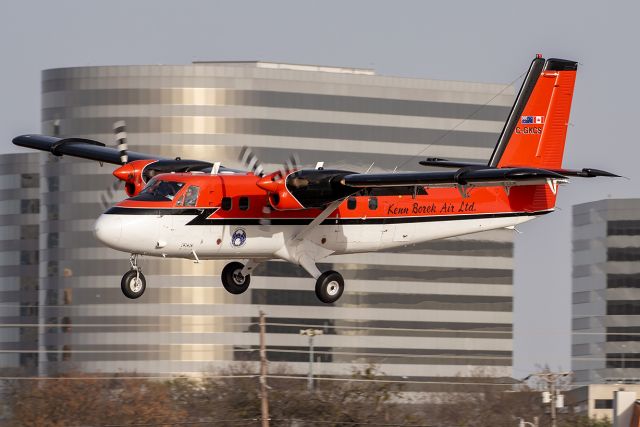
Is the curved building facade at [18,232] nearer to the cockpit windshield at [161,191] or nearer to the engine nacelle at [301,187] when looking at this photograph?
the cockpit windshield at [161,191]

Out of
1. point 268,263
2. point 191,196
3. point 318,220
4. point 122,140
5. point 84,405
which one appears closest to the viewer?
point 191,196


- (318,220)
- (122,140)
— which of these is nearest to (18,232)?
(122,140)

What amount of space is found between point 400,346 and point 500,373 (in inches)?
386

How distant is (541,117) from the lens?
36.6 metres

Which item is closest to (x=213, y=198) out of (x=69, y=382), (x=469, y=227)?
(x=469, y=227)

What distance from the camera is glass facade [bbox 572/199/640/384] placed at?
106 m

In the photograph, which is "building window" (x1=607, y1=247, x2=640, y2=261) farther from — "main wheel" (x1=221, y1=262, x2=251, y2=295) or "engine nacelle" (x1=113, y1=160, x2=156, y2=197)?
"engine nacelle" (x1=113, y1=160, x2=156, y2=197)

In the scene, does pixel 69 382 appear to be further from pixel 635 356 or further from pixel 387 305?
pixel 635 356

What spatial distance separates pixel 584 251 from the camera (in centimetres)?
11500

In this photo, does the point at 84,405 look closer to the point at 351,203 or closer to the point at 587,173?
the point at 351,203

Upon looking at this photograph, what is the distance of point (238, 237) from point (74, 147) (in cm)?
960

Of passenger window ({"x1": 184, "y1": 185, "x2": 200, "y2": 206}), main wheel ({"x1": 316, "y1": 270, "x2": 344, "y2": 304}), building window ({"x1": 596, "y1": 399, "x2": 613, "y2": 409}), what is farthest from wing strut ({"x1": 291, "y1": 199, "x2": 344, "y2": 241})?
building window ({"x1": 596, "y1": 399, "x2": 613, "y2": 409})

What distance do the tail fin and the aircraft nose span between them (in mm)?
11982

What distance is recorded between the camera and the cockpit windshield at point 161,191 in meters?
31.4
